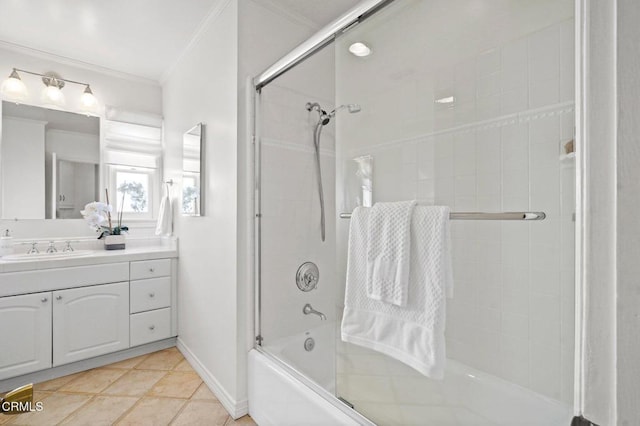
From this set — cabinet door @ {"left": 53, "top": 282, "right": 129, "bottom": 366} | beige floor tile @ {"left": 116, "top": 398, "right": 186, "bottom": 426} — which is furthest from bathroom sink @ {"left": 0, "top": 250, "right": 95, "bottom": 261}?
beige floor tile @ {"left": 116, "top": 398, "right": 186, "bottom": 426}

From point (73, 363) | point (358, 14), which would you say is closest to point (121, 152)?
point (73, 363)

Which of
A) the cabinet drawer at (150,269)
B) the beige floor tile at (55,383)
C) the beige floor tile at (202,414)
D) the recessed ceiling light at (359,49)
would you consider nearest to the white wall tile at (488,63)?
the recessed ceiling light at (359,49)

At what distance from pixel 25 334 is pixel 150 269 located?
791 millimetres

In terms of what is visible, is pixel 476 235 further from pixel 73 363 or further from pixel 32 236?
pixel 32 236

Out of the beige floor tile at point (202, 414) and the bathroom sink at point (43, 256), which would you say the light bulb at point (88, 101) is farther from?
the beige floor tile at point (202, 414)

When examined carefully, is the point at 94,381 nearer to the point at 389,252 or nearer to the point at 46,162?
the point at 46,162

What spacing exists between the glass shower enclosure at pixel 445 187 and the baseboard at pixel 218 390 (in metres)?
0.34

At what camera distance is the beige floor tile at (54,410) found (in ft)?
5.57

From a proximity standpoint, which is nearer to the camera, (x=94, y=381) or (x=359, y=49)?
(x=359, y=49)

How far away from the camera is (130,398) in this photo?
192 centimetres

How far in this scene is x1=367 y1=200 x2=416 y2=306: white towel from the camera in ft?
3.74

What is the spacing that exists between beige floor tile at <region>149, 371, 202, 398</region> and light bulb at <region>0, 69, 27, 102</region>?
2.35m

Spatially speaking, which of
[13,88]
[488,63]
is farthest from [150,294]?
[488,63]

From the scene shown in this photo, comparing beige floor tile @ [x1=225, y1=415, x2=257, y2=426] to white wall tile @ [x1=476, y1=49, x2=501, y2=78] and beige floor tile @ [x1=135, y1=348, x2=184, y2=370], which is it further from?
white wall tile @ [x1=476, y1=49, x2=501, y2=78]
